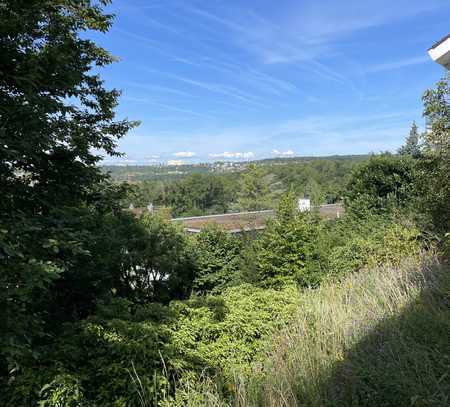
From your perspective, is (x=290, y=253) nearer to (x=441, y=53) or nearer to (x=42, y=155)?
(x=441, y=53)

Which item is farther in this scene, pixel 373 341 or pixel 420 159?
pixel 420 159

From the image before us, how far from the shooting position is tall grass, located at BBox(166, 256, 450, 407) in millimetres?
2430

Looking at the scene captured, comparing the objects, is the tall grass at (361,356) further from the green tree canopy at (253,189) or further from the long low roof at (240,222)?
the green tree canopy at (253,189)

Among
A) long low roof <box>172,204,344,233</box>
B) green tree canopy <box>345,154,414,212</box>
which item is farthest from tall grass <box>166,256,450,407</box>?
long low roof <box>172,204,344,233</box>

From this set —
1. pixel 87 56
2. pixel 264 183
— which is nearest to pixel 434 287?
pixel 87 56

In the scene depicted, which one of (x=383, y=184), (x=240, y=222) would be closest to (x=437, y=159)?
(x=383, y=184)

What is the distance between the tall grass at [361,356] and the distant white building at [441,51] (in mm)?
2799

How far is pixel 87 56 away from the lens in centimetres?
523

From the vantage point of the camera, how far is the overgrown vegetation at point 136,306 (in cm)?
286

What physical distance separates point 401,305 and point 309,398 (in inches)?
75.5

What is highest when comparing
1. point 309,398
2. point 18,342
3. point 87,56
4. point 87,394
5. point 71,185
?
point 87,56

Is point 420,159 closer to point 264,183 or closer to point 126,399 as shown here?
point 126,399

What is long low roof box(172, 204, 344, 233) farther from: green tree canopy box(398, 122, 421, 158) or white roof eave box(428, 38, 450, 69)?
white roof eave box(428, 38, 450, 69)

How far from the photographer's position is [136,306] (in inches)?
194
